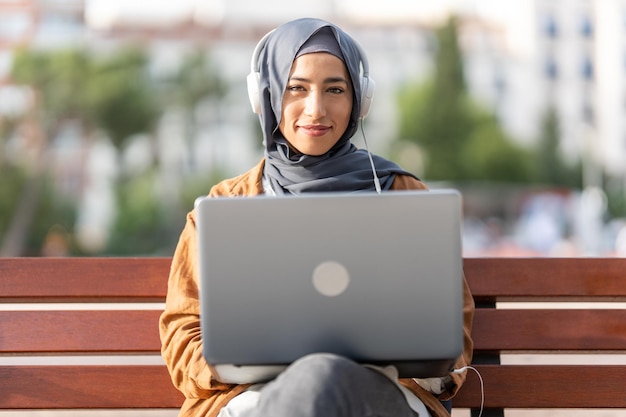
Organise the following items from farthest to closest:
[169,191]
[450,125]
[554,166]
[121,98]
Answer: [554,166], [450,125], [169,191], [121,98]

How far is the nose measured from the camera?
2.89 metres

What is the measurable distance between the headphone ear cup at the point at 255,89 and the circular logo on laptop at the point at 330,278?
0.95 metres

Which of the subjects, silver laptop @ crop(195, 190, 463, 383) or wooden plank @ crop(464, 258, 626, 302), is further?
wooden plank @ crop(464, 258, 626, 302)

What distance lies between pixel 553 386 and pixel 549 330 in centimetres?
16

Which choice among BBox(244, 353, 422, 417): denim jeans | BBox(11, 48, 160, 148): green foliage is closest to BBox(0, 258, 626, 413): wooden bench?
BBox(244, 353, 422, 417): denim jeans

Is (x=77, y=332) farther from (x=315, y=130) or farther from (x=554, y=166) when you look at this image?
(x=554, y=166)

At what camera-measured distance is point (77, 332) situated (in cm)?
303

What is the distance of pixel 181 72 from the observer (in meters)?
45.5

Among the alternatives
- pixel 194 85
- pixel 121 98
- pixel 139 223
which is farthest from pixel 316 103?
pixel 194 85

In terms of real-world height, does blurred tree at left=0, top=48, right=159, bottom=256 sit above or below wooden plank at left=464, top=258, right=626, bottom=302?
below

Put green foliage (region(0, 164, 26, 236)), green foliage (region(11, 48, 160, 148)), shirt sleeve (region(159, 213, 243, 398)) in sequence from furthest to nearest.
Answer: green foliage (region(11, 48, 160, 148)) < green foliage (region(0, 164, 26, 236)) < shirt sleeve (region(159, 213, 243, 398))

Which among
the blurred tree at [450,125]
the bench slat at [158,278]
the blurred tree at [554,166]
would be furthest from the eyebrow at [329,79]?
the blurred tree at [554,166]

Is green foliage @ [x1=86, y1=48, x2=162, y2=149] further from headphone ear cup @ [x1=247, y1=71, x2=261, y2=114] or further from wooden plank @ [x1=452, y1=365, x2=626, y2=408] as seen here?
wooden plank @ [x1=452, y1=365, x2=626, y2=408]

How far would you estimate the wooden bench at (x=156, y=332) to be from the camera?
9.82ft
